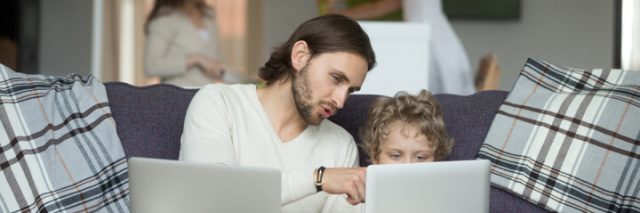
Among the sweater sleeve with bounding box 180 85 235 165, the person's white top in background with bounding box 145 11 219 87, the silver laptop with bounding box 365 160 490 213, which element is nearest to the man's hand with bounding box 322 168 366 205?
the silver laptop with bounding box 365 160 490 213

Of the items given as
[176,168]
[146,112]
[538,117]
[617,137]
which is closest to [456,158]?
[538,117]

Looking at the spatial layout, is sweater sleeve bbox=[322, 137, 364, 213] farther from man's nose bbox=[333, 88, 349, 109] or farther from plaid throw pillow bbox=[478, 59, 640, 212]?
plaid throw pillow bbox=[478, 59, 640, 212]

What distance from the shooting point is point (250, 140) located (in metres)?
2.46

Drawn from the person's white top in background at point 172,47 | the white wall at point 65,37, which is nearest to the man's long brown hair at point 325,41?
the person's white top in background at point 172,47

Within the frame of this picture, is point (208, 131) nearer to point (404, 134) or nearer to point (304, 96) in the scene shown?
point (304, 96)

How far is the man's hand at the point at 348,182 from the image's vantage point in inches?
78.4

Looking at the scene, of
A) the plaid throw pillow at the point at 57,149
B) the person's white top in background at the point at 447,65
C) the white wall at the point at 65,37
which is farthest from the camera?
the white wall at the point at 65,37

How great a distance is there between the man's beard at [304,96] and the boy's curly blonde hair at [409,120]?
0.57 ft

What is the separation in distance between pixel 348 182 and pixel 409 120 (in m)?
0.53

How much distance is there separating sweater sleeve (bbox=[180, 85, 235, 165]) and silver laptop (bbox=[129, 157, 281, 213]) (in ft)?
1.53

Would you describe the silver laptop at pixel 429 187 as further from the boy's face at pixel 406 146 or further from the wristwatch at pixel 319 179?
the boy's face at pixel 406 146

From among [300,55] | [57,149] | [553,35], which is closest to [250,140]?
[300,55]

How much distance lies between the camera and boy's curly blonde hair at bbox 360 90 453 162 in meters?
2.49

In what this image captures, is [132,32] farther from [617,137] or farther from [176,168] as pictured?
[176,168]
